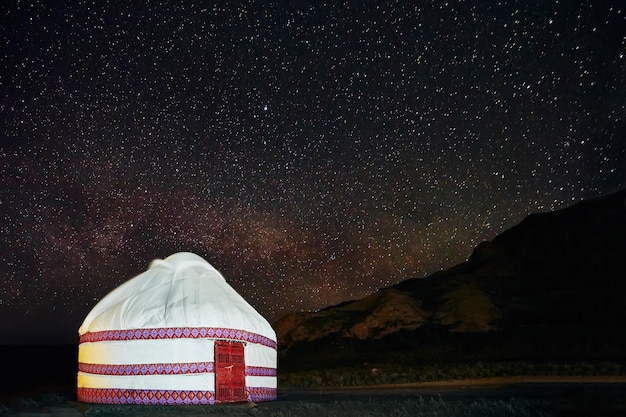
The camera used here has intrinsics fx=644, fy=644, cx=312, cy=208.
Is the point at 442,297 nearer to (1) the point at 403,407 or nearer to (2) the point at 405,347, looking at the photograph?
(2) the point at 405,347

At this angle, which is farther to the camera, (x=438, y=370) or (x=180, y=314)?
(x=438, y=370)

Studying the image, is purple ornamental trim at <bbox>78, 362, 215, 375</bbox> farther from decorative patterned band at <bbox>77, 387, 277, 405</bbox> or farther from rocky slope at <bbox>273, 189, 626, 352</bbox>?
rocky slope at <bbox>273, 189, 626, 352</bbox>

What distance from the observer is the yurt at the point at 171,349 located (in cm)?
A: 1150

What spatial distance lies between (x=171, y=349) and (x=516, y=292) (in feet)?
147

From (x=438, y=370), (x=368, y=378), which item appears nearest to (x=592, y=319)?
(x=438, y=370)

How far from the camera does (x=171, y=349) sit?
11.5 metres

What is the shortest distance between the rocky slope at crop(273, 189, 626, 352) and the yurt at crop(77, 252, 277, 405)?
98.0ft

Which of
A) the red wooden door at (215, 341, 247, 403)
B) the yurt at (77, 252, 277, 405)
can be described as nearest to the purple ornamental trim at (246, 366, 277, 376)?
the yurt at (77, 252, 277, 405)

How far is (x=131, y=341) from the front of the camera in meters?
11.6

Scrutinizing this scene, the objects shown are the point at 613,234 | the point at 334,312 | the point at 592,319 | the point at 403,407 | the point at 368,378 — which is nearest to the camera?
the point at 403,407

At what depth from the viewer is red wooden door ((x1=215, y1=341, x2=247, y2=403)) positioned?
11.7 metres

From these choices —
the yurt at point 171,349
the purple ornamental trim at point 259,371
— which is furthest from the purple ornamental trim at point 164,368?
the purple ornamental trim at point 259,371

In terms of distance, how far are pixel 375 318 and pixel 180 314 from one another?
112ft

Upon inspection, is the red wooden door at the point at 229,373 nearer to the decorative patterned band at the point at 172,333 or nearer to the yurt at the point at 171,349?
the yurt at the point at 171,349
